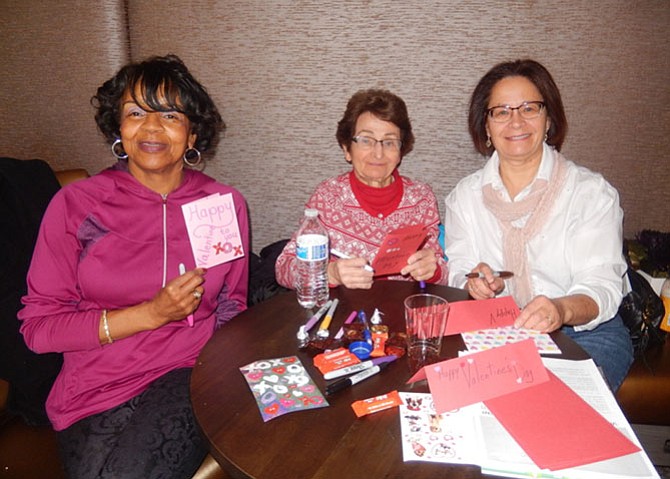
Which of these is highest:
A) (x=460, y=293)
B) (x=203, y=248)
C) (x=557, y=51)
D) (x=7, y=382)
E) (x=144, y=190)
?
(x=557, y=51)

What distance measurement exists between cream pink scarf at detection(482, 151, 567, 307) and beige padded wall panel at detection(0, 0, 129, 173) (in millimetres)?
2197

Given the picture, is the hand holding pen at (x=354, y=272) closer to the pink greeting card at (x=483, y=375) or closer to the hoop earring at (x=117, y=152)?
the pink greeting card at (x=483, y=375)

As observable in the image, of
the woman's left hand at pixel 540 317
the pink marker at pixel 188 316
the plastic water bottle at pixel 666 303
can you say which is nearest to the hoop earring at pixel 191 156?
the pink marker at pixel 188 316

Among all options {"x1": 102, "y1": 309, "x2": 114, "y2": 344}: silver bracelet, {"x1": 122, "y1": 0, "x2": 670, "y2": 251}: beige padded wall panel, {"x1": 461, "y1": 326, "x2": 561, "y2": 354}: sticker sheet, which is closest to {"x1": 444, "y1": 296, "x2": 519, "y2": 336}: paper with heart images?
{"x1": 461, "y1": 326, "x2": 561, "y2": 354}: sticker sheet

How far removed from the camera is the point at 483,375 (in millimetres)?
1226

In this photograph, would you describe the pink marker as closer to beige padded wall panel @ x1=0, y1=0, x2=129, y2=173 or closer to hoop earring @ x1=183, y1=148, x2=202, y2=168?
hoop earring @ x1=183, y1=148, x2=202, y2=168

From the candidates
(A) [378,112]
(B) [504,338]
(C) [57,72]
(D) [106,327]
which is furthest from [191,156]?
(C) [57,72]

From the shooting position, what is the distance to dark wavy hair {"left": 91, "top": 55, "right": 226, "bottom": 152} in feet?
5.65

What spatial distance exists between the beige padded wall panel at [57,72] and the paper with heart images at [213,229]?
1485 millimetres

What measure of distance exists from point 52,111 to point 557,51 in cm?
278

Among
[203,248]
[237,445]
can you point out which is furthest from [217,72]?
[237,445]

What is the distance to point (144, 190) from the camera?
1.75m

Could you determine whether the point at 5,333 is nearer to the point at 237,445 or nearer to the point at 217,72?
the point at 237,445

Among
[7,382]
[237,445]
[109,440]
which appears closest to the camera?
[237,445]
